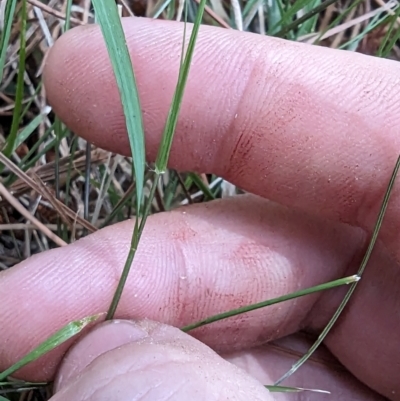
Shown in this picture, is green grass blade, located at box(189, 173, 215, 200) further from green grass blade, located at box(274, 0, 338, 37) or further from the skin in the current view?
green grass blade, located at box(274, 0, 338, 37)

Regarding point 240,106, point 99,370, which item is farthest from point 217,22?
point 99,370

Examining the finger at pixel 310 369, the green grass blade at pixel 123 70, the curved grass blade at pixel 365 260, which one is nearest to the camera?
the green grass blade at pixel 123 70

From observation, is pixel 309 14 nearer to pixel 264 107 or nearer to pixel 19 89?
pixel 264 107

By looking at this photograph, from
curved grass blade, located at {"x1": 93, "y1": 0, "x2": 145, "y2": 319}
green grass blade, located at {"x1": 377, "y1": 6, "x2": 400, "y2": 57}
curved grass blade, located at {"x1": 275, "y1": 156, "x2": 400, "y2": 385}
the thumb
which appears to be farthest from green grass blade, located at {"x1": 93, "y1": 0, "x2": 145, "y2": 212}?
green grass blade, located at {"x1": 377, "y1": 6, "x2": 400, "y2": 57}

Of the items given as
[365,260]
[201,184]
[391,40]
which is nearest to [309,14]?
[391,40]

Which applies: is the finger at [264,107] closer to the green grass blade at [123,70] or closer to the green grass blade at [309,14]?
the green grass blade at [309,14]

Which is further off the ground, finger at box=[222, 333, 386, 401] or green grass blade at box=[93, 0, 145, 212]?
green grass blade at box=[93, 0, 145, 212]

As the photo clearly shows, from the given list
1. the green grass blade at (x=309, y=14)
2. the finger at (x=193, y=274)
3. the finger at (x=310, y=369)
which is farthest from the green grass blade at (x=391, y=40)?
the finger at (x=310, y=369)

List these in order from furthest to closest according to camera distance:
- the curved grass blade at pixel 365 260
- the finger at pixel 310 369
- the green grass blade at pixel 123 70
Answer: the finger at pixel 310 369 < the curved grass blade at pixel 365 260 < the green grass blade at pixel 123 70
